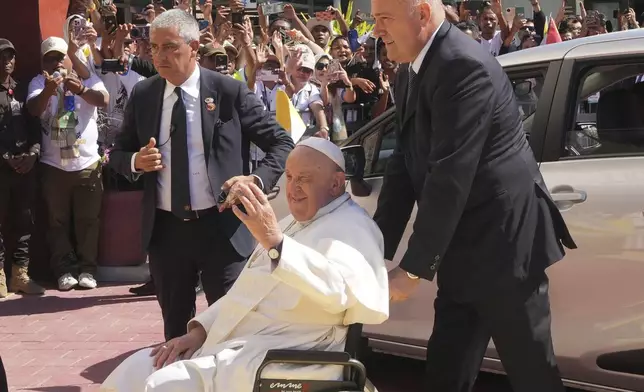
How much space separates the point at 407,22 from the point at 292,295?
1.03 m

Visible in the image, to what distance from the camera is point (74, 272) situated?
8609 mm

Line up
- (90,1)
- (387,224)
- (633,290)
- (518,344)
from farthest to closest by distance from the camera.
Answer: (90,1), (633,290), (387,224), (518,344)

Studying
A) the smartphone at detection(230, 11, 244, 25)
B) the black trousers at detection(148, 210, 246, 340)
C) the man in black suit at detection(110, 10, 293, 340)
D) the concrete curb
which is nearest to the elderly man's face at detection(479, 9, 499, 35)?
the smartphone at detection(230, 11, 244, 25)

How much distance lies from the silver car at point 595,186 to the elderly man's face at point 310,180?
2.39 feet

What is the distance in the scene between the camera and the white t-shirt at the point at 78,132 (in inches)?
329

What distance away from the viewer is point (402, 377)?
227 inches

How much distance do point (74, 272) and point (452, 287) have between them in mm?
5741

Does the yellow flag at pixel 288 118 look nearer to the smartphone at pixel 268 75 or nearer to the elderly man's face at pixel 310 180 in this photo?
the smartphone at pixel 268 75

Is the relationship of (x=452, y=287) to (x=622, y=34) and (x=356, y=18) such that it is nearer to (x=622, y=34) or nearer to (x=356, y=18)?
(x=622, y=34)

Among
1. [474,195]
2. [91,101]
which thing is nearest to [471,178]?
[474,195]

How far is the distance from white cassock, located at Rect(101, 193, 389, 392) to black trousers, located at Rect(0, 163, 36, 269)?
4926 millimetres

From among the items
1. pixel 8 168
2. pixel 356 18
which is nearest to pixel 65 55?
pixel 8 168

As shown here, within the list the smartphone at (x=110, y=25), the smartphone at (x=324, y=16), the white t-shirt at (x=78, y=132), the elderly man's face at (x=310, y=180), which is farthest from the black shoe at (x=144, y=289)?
the smartphone at (x=324, y=16)

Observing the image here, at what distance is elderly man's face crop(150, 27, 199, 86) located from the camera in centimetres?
439
